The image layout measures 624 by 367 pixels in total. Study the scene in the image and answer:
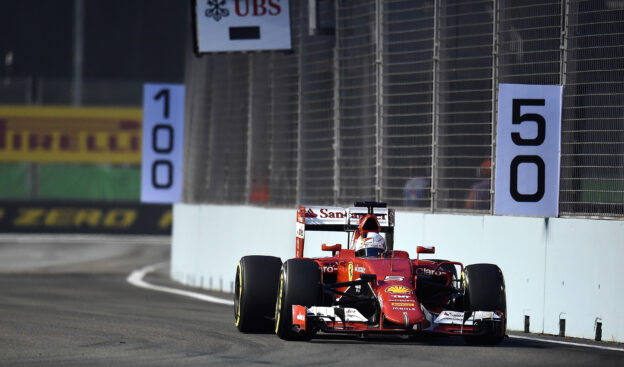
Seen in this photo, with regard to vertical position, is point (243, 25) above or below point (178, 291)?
above

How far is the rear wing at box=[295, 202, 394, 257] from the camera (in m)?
13.7

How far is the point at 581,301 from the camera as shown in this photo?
13758 mm

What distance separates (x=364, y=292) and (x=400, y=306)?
0.81 m

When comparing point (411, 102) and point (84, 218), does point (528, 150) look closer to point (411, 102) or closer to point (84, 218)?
point (411, 102)

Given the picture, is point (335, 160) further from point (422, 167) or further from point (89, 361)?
point (89, 361)

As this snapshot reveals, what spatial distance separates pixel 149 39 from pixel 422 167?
45210 millimetres

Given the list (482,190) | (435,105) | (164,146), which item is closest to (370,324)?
(482,190)

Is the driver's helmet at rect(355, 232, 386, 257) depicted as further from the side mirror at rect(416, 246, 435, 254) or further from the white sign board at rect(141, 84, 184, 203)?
the white sign board at rect(141, 84, 184, 203)

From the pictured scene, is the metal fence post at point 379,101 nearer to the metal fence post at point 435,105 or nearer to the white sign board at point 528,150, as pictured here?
the metal fence post at point 435,105

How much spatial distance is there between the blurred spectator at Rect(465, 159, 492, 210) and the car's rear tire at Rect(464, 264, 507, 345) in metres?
3.11

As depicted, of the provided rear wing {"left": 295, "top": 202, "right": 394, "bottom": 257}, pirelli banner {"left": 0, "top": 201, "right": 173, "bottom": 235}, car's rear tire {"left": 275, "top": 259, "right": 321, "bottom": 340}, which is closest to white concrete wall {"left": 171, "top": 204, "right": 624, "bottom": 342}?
rear wing {"left": 295, "top": 202, "right": 394, "bottom": 257}

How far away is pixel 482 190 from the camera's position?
15.6m

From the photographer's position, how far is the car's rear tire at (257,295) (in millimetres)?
13227

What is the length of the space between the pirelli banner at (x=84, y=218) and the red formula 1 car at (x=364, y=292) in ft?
106
